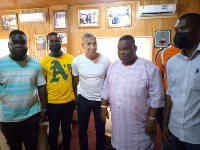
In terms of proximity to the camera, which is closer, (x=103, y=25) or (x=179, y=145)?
(x=179, y=145)

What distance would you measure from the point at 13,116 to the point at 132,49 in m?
1.43

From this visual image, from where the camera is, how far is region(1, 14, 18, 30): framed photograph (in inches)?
200

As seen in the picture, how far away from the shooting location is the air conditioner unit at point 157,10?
13.0ft

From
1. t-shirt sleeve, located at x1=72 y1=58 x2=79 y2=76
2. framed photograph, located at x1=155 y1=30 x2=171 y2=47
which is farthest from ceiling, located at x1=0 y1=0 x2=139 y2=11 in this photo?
t-shirt sleeve, located at x1=72 y1=58 x2=79 y2=76

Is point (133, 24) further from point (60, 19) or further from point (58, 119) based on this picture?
point (58, 119)

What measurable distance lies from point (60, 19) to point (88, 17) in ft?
2.68

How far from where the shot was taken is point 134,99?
150 cm

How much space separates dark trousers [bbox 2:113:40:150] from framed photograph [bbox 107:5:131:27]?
11.0 ft

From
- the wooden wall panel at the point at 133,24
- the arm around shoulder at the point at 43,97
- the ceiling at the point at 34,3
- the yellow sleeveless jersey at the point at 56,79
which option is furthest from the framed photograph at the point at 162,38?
the arm around shoulder at the point at 43,97

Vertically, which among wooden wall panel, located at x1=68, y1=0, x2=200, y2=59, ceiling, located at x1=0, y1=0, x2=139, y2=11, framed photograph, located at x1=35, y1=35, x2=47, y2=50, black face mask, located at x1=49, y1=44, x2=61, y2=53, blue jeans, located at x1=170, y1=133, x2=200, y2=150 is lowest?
blue jeans, located at x1=170, y1=133, x2=200, y2=150

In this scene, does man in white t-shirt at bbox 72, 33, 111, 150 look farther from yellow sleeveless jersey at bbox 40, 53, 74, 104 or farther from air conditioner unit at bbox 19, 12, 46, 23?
air conditioner unit at bbox 19, 12, 46, 23

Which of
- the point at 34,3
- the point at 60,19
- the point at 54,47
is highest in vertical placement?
the point at 34,3

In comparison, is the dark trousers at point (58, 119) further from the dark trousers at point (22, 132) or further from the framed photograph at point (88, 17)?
the framed photograph at point (88, 17)

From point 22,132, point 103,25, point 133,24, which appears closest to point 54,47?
point 22,132
